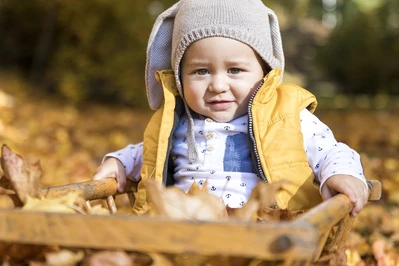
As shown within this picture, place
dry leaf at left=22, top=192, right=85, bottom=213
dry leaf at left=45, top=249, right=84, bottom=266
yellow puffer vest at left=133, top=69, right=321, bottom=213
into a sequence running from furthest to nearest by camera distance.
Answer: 1. yellow puffer vest at left=133, top=69, right=321, bottom=213
2. dry leaf at left=22, top=192, right=85, bottom=213
3. dry leaf at left=45, top=249, right=84, bottom=266

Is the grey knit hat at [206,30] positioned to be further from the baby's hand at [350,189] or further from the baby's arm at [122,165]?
the baby's hand at [350,189]

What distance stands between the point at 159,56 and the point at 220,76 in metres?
0.49

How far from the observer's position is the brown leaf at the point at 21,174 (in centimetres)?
186

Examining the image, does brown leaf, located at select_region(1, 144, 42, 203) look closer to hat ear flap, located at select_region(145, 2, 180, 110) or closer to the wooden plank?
the wooden plank

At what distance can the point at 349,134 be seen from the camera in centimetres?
798

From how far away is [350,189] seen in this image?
212 centimetres

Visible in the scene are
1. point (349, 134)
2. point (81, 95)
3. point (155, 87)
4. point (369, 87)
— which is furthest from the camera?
point (369, 87)

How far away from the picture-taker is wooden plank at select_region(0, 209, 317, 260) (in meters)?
1.38

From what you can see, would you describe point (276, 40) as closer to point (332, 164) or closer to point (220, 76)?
point (220, 76)

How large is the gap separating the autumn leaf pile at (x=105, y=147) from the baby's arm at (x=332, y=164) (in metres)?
0.56

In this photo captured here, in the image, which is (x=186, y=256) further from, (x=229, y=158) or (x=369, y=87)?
(x=369, y=87)

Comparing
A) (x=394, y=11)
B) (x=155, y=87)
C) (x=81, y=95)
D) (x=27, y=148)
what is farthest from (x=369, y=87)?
(x=155, y=87)

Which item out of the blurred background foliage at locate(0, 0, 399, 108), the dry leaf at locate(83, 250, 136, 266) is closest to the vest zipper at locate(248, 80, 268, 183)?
the dry leaf at locate(83, 250, 136, 266)

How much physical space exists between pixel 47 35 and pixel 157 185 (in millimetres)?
9194
